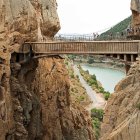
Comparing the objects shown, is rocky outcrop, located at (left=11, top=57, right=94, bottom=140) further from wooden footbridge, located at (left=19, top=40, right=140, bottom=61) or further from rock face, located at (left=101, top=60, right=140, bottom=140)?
rock face, located at (left=101, top=60, right=140, bottom=140)

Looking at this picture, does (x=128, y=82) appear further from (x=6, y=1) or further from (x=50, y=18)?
(x=50, y=18)

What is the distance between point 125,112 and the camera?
995 inches

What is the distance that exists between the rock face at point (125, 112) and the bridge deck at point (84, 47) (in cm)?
695

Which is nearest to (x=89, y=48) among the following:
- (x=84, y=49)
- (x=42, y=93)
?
(x=84, y=49)

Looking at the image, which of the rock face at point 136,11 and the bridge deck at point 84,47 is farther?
the bridge deck at point 84,47

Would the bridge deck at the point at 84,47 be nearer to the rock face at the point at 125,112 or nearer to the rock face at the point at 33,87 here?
the rock face at the point at 33,87

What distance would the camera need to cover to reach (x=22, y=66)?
42.5 metres

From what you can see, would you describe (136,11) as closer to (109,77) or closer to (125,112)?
(125,112)

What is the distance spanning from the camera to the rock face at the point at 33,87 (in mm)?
39469

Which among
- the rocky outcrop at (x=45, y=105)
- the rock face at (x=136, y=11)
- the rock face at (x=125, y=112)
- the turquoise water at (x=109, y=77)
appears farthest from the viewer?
the turquoise water at (x=109, y=77)

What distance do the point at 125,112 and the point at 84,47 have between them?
15.2 m

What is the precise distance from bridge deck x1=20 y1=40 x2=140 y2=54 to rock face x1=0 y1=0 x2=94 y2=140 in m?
1.09

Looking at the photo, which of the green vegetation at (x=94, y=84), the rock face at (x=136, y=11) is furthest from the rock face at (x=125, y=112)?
the green vegetation at (x=94, y=84)

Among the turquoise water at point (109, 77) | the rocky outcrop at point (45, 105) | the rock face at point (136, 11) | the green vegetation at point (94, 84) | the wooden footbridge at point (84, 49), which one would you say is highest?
the rock face at point (136, 11)
